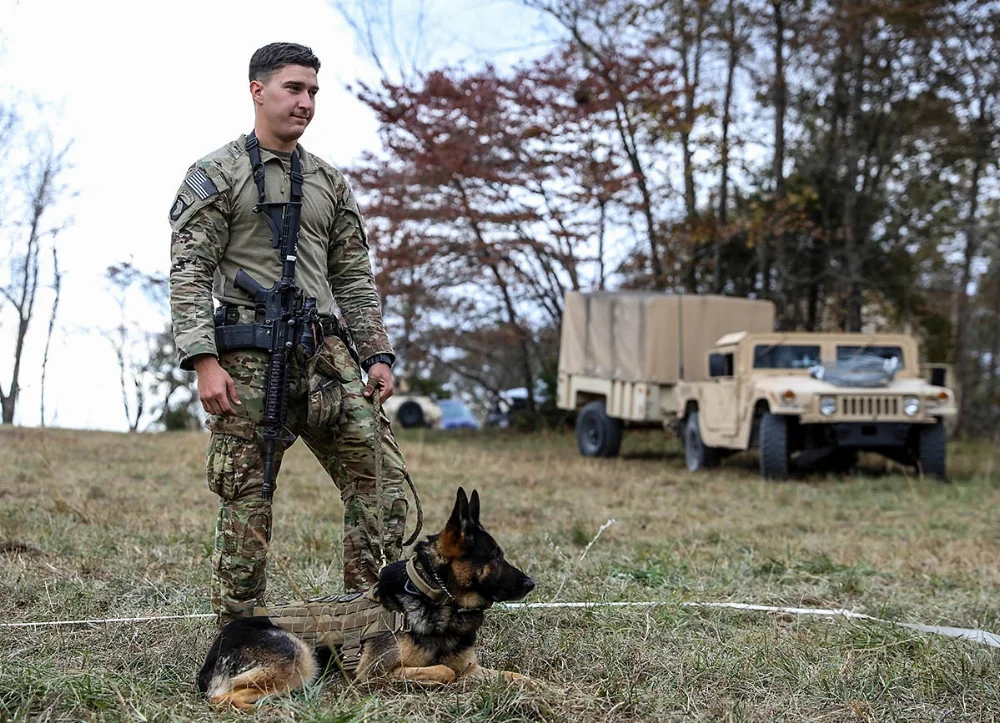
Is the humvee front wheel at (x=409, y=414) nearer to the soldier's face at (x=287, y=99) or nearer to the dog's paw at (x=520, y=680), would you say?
the soldier's face at (x=287, y=99)

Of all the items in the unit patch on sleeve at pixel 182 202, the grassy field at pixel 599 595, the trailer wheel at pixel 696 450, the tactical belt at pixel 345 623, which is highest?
the unit patch on sleeve at pixel 182 202

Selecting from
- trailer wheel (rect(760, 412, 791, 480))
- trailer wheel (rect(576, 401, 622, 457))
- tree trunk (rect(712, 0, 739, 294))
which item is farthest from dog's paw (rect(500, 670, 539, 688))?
tree trunk (rect(712, 0, 739, 294))

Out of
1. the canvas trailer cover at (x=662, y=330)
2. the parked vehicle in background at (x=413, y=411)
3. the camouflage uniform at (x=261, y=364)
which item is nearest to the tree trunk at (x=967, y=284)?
the canvas trailer cover at (x=662, y=330)

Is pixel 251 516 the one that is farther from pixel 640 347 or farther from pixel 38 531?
pixel 640 347

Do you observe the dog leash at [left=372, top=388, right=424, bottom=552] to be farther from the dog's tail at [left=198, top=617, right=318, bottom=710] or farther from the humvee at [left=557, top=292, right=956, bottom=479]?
the humvee at [left=557, top=292, right=956, bottom=479]

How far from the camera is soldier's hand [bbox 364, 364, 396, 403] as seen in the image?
134 inches

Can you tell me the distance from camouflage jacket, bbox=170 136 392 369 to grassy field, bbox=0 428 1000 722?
0.84 metres

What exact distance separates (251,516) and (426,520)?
3.74 m

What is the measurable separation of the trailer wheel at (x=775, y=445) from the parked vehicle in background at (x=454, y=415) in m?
17.8

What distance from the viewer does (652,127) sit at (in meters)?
15.8

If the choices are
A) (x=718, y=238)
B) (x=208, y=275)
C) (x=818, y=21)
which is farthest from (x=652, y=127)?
(x=208, y=275)

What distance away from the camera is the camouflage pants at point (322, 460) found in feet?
10.4

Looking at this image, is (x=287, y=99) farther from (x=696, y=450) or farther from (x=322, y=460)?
(x=696, y=450)

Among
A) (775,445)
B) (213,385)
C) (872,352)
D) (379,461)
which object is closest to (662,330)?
(872,352)
